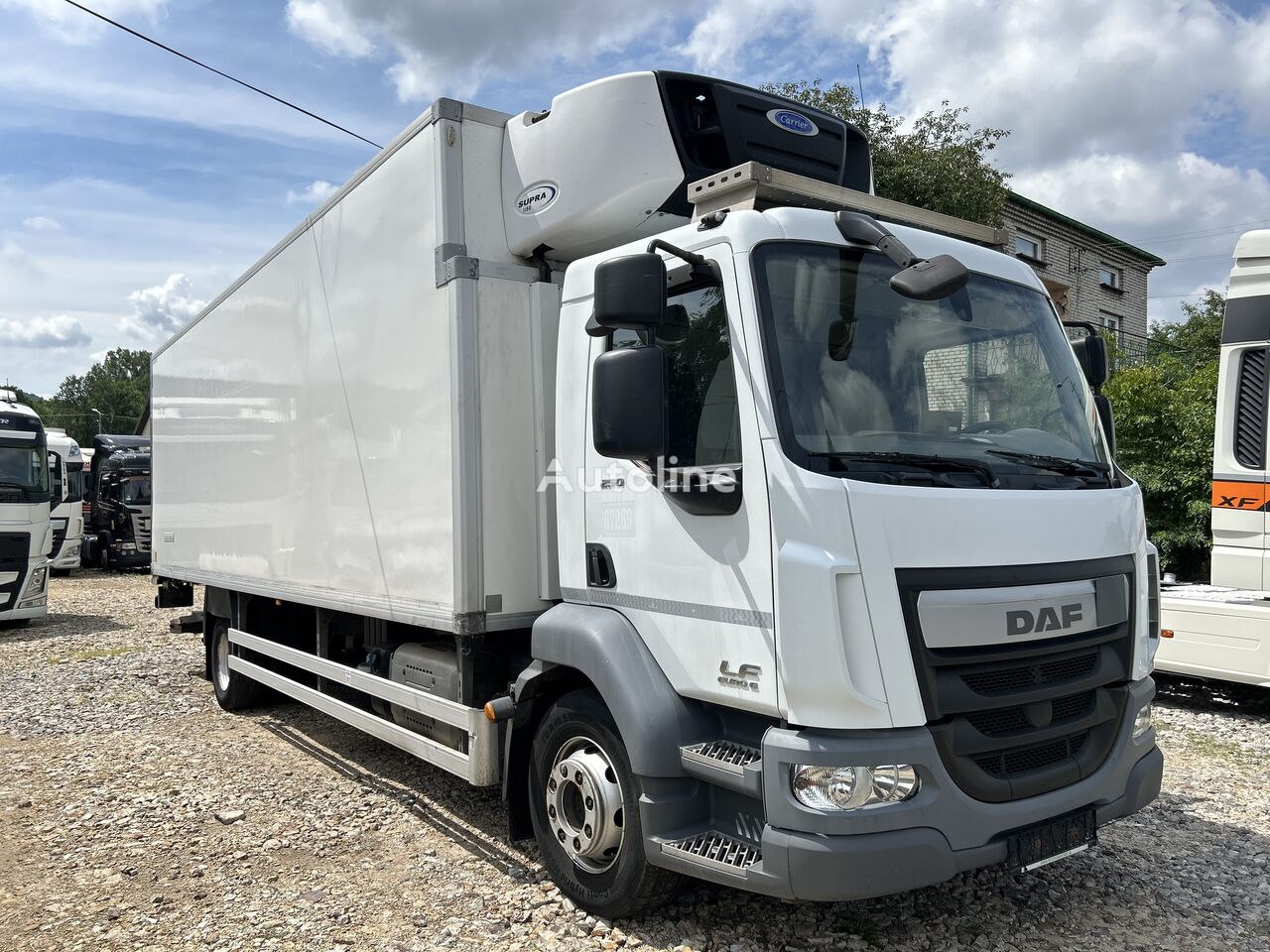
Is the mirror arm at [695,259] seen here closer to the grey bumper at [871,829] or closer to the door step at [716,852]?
the grey bumper at [871,829]

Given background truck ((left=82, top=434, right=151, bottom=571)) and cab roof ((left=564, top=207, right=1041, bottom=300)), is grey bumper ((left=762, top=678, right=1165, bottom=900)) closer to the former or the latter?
cab roof ((left=564, top=207, right=1041, bottom=300))

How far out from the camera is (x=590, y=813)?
12.3 ft

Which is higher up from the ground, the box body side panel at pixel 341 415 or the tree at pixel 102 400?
the tree at pixel 102 400

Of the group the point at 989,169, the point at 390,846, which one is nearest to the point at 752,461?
the point at 390,846

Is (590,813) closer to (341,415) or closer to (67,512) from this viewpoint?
(341,415)

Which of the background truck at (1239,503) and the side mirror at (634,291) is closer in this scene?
the side mirror at (634,291)

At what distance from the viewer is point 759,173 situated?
11.4 feet

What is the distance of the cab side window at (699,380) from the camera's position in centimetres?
334

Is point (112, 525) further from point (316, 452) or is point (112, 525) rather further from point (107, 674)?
point (316, 452)

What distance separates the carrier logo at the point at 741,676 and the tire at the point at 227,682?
18.4ft

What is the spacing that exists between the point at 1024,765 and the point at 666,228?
2.64 m

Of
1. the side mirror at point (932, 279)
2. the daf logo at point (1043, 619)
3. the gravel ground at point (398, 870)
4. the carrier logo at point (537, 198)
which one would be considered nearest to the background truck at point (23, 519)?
the gravel ground at point (398, 870)

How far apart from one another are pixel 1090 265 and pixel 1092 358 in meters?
24.2

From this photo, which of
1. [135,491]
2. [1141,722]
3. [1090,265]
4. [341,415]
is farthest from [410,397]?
[1090,265]
